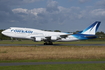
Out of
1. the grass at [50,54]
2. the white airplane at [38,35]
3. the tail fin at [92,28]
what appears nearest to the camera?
the grass at [50,54]

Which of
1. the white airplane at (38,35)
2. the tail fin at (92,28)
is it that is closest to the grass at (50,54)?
the white airplane at (38,35)

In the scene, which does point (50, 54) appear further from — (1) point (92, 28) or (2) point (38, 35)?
(1) point (92, 28)

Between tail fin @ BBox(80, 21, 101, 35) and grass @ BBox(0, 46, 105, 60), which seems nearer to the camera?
grass @ BBox(0, 46, 105, 60)

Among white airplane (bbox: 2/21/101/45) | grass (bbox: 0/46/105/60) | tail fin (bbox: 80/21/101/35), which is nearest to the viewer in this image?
grass (bbox: 0/46/105/60)

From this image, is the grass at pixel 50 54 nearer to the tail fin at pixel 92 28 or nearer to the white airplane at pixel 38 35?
the white airplane at pixel 38 35

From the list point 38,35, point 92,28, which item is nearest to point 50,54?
point 38,35

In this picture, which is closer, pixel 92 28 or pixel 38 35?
pixel 38 35

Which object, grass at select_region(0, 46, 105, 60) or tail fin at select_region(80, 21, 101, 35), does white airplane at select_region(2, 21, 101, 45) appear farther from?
grass at select_region(0, 46, 105, 60)

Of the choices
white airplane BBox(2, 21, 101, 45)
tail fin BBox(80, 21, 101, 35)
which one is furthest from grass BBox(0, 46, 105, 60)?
tail fin BBox(80, 21, 101, 35)
